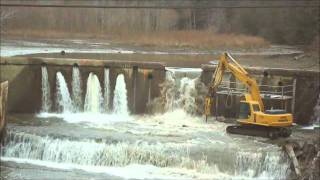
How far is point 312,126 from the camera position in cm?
2359

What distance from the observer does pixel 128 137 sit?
20.4m

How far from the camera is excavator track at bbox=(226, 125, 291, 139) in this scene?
797 inches

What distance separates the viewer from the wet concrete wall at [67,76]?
25391mm

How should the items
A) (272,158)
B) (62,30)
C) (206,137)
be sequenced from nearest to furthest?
1. (272,158)
2. (206,137)
3. (62,30)

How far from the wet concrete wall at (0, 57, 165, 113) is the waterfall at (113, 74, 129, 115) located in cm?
16

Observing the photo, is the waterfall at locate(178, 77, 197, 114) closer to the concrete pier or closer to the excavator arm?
the excavator arm

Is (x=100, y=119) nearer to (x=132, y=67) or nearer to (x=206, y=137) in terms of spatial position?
(x=132, y=67)

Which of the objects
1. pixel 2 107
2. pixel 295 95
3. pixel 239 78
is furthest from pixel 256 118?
pixel 2 107

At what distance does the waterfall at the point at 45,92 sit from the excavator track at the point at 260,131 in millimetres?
7771

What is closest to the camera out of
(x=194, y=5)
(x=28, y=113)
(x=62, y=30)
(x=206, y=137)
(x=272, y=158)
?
(x=272, y=158)

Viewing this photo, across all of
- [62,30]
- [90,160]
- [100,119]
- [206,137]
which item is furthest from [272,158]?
[62,30]

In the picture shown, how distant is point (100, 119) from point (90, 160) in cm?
485

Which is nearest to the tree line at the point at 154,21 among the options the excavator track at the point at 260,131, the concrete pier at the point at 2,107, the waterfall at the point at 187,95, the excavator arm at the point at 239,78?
the waterfall at the point at 187,95

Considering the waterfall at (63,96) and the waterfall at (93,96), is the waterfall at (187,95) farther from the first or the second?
the waterfall at (63,96)
